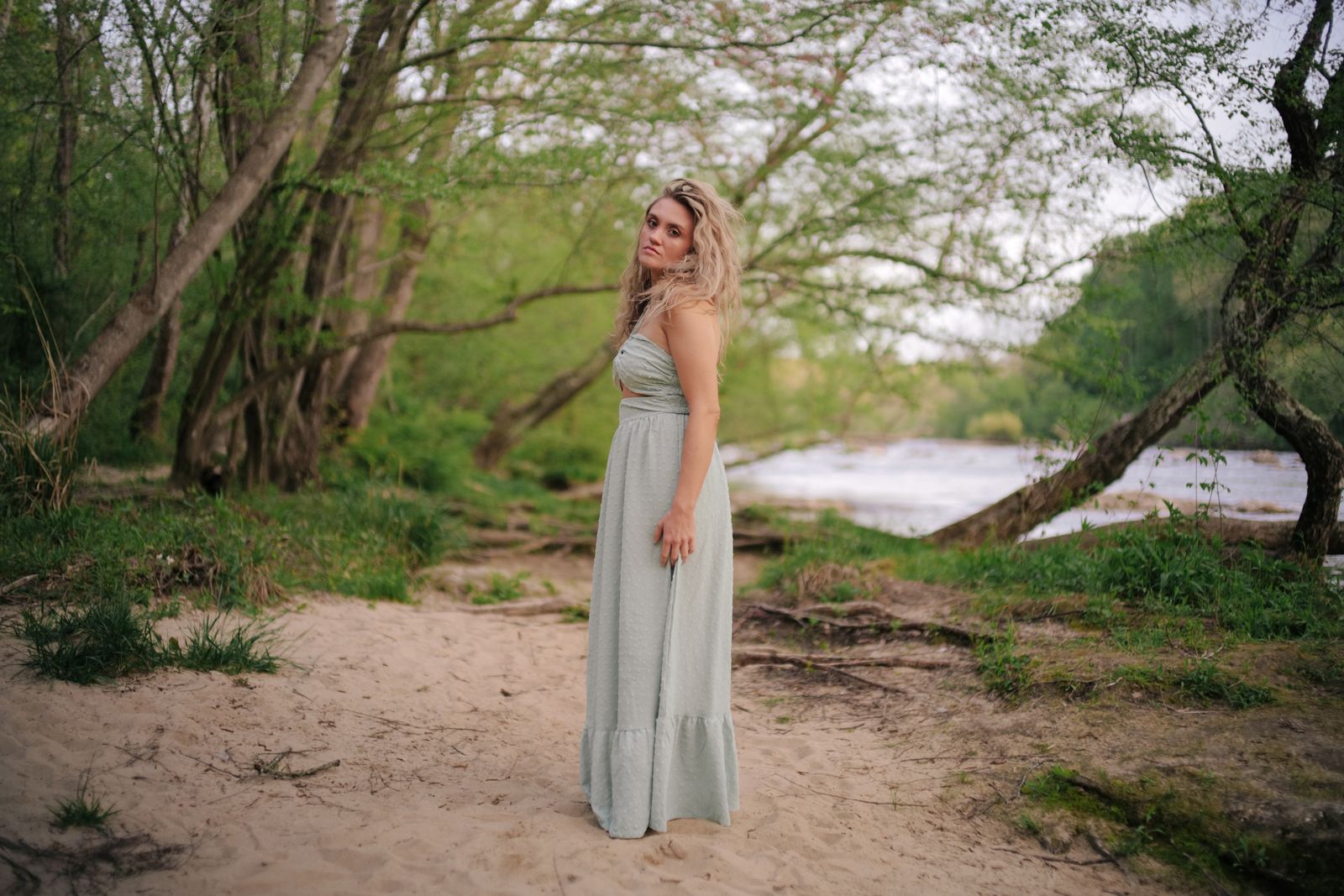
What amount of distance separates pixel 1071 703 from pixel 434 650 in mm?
3317

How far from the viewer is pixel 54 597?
4.38 m

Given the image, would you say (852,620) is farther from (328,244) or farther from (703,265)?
(328,244)

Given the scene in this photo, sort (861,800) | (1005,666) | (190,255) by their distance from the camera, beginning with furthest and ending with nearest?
(190,255), (1005,666), (861,800)

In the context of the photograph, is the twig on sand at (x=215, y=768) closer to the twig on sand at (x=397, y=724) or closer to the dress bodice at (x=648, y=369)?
the twig on sand at (x=397, y=724)

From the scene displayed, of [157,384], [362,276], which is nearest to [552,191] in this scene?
[362,276]

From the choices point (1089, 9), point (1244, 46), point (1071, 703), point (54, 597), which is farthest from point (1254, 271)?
point (54, 597)

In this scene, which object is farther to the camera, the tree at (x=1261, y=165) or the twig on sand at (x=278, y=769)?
the tree at (x=1261, y=165)

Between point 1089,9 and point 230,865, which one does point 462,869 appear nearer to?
point 230,865

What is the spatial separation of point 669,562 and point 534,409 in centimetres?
1131

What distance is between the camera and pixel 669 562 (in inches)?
118

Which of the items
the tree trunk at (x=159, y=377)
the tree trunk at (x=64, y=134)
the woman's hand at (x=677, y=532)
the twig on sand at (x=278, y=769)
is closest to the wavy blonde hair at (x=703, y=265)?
the woman's hand at (x=677, y=532)

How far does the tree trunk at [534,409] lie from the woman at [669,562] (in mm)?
9174

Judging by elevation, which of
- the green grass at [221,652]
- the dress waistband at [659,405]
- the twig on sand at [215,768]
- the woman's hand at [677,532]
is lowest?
the twig on sand at [215,768]

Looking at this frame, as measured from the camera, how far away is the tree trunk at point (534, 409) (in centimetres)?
1316
